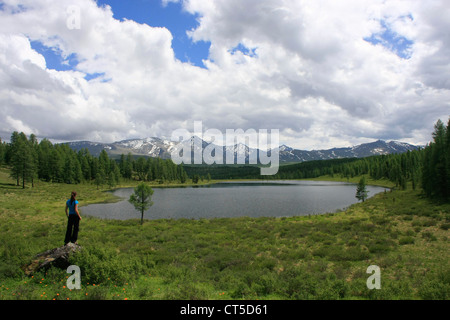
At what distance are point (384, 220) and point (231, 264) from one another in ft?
81.7

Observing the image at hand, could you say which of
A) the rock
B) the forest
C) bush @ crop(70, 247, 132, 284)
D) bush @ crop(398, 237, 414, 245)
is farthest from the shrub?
the forest

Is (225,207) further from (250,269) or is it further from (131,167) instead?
(131,167)

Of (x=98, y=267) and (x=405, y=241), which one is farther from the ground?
(x=98, y=267)

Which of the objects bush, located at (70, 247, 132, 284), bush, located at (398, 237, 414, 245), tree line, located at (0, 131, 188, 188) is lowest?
bush, located at (398, 237, 414, 245)

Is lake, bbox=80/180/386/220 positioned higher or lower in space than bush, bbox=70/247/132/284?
lower

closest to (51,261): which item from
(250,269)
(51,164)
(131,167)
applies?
(250,269)

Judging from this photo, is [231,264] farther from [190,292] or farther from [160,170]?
[160,170]

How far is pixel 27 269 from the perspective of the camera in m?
11.4

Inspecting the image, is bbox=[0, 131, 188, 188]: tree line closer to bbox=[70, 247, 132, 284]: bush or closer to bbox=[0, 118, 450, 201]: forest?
bbox=[0, 118, 450, 201]: forest

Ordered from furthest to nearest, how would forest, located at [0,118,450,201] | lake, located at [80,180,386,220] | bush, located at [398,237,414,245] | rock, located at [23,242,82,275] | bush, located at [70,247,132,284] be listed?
lake, located at [80,180,386,220] < forest, located at [0,118,450,201] < bush, located at [398,237,414,245] < rock, located at [23,242,82,275] < bush, located at [70,247,132,284]

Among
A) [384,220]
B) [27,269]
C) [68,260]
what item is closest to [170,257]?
[68,260]

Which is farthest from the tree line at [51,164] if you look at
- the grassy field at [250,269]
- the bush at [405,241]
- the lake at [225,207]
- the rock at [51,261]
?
the bush at [405,241]

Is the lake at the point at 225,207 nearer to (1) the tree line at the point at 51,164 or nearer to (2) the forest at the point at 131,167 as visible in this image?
(2) the forest at the point at 131,167

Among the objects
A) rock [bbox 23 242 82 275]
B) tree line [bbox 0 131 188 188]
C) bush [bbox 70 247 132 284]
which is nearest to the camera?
bush [bbox 70 247 132 284]
